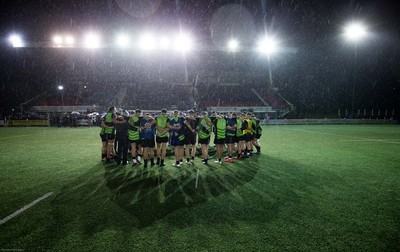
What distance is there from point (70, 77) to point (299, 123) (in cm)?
4065

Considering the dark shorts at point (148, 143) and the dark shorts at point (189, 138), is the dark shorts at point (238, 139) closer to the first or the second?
the dark shorts at point (189, 138)

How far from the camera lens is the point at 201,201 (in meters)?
5.43

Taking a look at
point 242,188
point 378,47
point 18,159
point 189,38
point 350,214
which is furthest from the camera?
point 378,47

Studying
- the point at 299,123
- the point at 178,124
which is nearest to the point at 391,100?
the point at 299,123

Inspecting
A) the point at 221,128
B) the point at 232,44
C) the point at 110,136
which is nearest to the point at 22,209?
the point at 110,136

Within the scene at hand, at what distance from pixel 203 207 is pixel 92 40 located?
3054cm

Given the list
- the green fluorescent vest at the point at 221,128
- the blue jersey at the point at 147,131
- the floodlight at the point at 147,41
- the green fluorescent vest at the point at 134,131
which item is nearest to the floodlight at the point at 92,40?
the floodlight at the point at 147,41

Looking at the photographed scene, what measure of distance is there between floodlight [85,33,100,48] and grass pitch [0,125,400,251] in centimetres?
2426

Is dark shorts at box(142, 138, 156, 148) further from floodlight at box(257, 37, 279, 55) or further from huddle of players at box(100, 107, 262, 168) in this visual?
floodlight at box(257, 37, 279, 55)

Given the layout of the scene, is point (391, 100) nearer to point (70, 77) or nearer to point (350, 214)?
point (350, 214)

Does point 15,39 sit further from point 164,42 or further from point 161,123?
point 161,123

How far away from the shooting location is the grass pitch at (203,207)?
3756 millimetres

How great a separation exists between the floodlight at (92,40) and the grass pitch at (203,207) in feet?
79.6

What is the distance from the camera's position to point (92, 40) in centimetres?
2953
